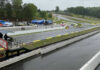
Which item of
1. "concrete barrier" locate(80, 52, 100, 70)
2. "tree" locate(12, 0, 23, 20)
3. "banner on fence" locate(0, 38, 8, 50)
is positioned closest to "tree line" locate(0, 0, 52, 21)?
"tree" locate(12, 0, 23, 20)

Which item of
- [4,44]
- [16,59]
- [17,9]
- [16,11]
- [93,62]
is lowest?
[16,59]

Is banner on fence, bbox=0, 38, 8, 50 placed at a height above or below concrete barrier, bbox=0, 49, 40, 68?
above

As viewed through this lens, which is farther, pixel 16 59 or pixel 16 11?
pixel 16 11

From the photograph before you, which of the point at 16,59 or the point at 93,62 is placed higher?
the point at 93,62

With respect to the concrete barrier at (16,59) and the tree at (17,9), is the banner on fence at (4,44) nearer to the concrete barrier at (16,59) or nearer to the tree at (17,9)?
the concrete barrier at (16,59)

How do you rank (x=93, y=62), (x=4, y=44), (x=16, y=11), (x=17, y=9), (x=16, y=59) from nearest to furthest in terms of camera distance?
1. (x=93, y=62)
2. (x=16, y=59)
3. (x=4, y=44)
4. (x=16, y=11)
5. (x=17, y=9)

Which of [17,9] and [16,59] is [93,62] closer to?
[16,59]

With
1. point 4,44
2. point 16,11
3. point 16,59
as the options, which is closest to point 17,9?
point 16,11

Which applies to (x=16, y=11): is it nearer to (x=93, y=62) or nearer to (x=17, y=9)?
(x=17, y=9)

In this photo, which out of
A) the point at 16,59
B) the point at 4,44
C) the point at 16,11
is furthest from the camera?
the point at 16,11

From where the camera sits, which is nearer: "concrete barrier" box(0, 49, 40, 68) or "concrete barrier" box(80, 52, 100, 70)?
"concrete barrier" box(80, 52, 100, 70)

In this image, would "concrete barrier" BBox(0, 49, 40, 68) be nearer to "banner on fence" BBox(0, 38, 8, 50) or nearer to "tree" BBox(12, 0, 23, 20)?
"banner on fence" BBox(0, 38, 8, 50)

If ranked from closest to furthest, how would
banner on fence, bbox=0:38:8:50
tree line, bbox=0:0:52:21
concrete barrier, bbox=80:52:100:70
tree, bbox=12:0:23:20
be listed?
concrete barrier, bbox=80:52:100:70
banner on fence, bbox=0:38:8:50
tree line, bbox=0:0:52:21
tree, bbox=12:0:23:20

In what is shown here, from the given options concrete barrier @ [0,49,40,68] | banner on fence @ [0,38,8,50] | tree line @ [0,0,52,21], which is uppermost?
tree line @ [0,0,52,21]
